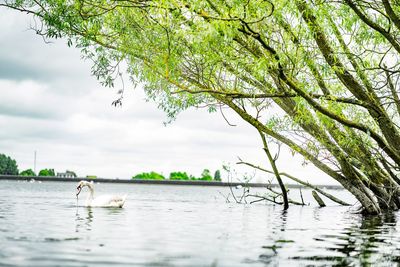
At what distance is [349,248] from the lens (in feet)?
41.5

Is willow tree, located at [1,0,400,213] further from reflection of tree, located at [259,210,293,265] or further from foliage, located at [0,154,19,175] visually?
foliage, located at [0,154,19,175]

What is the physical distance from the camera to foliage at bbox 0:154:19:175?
183 metres

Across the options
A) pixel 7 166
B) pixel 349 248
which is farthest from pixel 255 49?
pixel 7 166

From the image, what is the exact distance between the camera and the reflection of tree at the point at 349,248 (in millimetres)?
10523

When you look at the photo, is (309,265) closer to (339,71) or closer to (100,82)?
(339,71)

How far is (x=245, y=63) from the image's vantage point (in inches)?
620

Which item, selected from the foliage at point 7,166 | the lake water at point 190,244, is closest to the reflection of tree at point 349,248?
the lake water at point 190,244

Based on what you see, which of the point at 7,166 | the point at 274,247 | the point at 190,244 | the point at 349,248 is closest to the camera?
the point at 274,247

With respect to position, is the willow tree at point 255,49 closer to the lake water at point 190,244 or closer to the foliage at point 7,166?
the lake water at point 190,244

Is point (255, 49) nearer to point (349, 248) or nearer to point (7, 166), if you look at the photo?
point (349, 248)

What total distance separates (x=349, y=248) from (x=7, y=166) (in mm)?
180643

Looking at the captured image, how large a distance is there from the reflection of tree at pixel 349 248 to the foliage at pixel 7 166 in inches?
6791

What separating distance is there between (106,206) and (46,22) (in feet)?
38.5

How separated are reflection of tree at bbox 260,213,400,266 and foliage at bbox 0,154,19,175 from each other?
172 meters
